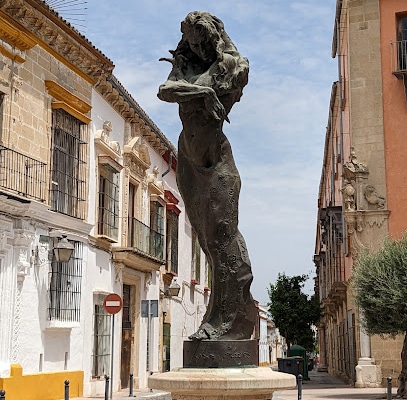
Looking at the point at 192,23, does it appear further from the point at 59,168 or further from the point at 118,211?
the point at 118,211

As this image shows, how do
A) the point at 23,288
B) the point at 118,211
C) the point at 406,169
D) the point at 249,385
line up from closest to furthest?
the point at 249,385
the point at 23,288
the point at 118,211
the point at 406,169

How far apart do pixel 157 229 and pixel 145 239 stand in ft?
7.95

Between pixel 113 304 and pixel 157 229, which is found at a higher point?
pixel 157 229

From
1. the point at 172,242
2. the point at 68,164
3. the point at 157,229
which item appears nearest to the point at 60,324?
the point at 68,164

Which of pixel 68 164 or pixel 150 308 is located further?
pixel 150 308

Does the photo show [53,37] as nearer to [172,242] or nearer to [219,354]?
[172,242]

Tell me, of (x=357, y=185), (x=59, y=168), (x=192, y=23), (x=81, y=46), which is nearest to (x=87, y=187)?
(x=59, y=168)

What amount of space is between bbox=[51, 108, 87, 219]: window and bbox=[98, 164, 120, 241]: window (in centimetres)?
147

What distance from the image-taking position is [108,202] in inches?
734

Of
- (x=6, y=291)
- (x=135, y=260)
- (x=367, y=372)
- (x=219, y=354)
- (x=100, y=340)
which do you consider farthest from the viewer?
(x=367, y=372)

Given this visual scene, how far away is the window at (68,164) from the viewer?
50.8 ft

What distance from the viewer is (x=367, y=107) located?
22219mm

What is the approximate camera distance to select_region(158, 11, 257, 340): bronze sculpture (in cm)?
487

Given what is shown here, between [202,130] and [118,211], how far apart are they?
584 inches
